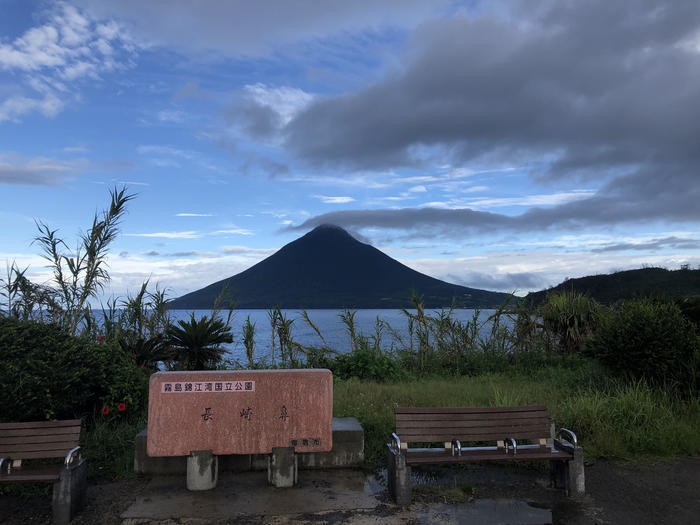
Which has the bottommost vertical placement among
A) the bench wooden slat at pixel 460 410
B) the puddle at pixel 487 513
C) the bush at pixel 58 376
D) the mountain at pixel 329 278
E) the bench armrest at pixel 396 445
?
the puddle at pixel 487 513

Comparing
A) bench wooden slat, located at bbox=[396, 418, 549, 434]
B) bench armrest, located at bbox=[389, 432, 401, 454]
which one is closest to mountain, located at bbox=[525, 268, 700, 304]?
bench wooden slat, located at bbox=[396, 418, 549, 434]

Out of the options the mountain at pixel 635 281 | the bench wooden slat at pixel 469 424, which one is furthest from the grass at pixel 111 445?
the mountain at pixel 635 281

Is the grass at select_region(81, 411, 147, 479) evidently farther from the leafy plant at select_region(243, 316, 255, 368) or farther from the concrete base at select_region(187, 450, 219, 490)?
the leafy plant at select_region(243, 316, 255, 368)

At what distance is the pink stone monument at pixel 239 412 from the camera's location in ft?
14.9

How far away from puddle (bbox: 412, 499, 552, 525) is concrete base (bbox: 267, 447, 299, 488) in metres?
1.15

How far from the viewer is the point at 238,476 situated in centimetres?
490

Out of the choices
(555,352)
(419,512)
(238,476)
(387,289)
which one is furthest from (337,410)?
(387,289)

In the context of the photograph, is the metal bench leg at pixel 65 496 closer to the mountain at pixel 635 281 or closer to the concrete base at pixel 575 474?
the concrete base at pixel 575 474

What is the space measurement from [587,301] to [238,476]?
9257mm

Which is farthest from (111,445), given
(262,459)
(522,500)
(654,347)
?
(654,347)

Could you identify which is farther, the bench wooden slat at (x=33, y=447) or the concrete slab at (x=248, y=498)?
the bench wooden slat at (x=33, y=447)

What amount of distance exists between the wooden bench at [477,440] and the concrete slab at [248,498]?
449mm

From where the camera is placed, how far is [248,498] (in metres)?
4.34

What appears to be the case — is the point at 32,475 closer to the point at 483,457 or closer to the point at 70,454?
the point at 70,454
